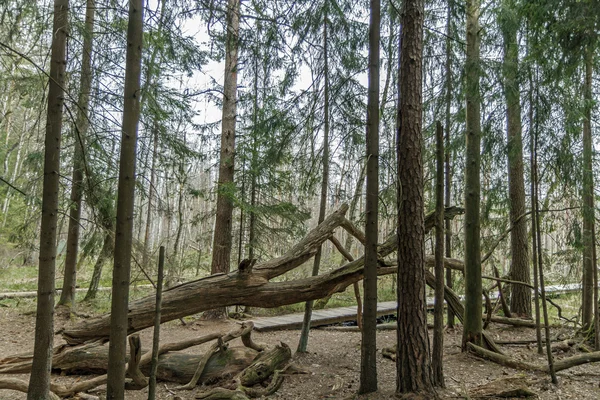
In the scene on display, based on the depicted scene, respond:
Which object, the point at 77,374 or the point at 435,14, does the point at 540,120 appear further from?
the point at 77,374

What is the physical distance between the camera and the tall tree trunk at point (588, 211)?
6.78 meters

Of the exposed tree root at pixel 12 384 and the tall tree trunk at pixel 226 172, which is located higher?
the tall tree trunk at pixel 226 172

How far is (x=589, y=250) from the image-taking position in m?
7.19

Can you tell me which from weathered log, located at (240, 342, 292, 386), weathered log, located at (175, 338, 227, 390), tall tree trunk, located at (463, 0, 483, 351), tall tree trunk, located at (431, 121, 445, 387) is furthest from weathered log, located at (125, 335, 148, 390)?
tall tree trunk, located at (463, 0, 483, 351)

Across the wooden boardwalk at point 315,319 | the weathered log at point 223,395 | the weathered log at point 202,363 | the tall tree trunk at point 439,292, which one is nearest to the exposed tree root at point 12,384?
the weathered log at point 202,363

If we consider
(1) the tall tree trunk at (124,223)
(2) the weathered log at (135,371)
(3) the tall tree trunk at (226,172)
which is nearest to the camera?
(1) the tall tree trunk at (124,223)

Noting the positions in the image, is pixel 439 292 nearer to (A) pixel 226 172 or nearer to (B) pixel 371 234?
(B) pixel 371 234

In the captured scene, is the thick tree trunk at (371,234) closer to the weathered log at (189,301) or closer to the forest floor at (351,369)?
the forest floor at (351,369)

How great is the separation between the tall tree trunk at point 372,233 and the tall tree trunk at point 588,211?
4394mm

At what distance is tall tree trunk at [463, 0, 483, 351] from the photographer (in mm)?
6348

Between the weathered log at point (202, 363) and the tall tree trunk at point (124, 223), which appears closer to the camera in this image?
the tall tree trunk at point (124, 223)

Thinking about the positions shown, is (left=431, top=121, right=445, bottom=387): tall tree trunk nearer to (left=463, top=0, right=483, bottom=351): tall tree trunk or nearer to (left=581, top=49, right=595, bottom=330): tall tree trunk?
(left=463, top=0, right=483, bottom=351): tall tree trunk

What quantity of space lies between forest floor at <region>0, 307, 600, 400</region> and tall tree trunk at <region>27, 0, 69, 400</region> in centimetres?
119

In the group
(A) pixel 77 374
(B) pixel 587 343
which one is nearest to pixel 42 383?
(A) pixel 77 374
